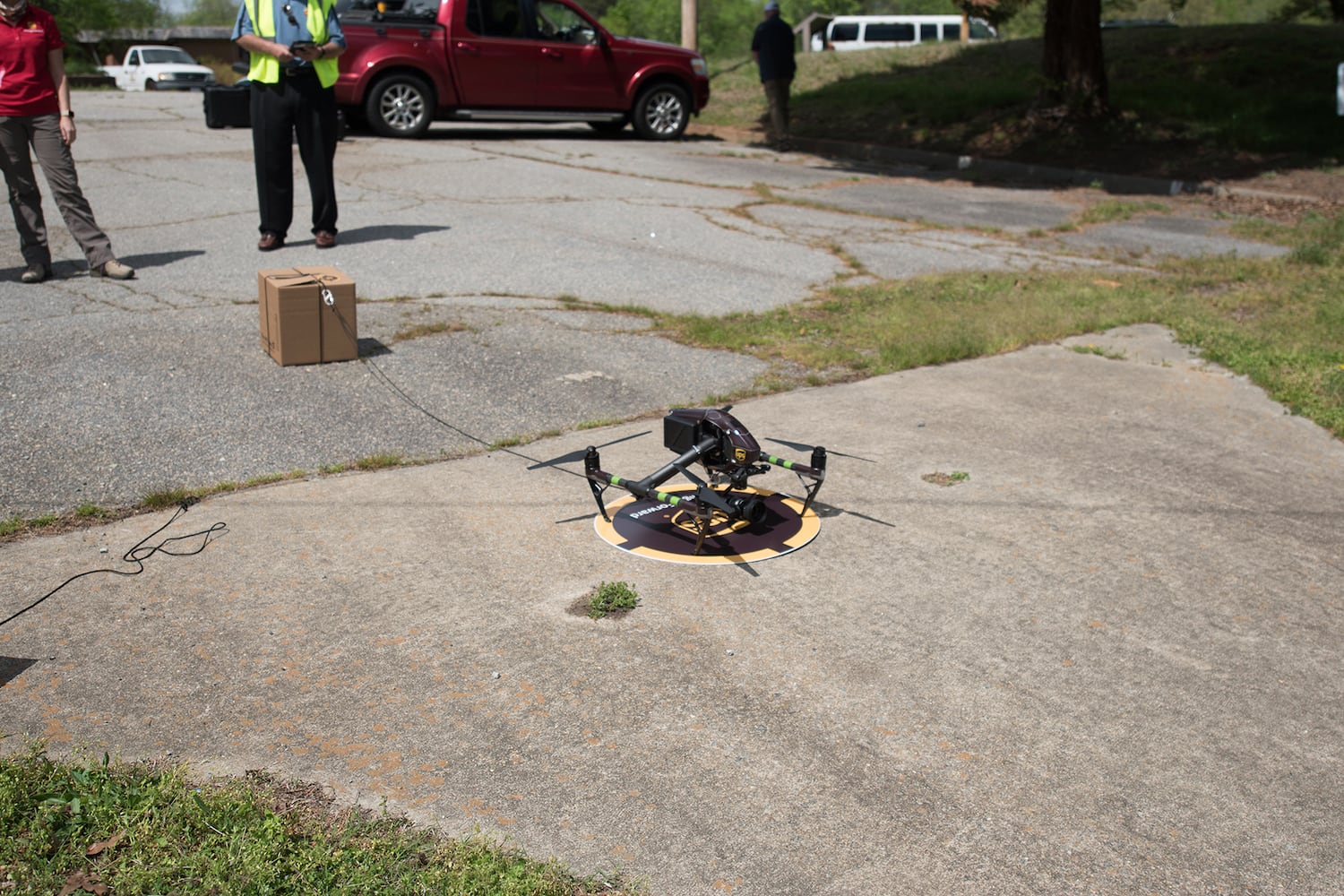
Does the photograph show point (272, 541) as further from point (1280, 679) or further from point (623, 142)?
point (623, 142)

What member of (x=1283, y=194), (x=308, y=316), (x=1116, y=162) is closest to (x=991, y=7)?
(x=1116, y=162)

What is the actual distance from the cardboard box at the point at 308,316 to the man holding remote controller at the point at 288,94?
2.55 m

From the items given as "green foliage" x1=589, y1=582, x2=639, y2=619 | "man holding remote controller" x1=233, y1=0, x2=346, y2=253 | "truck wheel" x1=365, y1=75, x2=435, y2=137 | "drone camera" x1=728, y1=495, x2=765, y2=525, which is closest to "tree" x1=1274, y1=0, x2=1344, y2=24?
"truck wheel" x1=365, y1=75, x2=435, y2=137

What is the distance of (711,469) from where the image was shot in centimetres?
425

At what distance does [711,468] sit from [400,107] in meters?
12.9

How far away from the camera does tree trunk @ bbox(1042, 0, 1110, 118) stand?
15953 millimetres

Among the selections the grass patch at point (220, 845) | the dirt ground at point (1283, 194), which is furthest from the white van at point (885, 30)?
the grass patch at point (220, 845)

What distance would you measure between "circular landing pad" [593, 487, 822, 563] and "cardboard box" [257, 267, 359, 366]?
230cm

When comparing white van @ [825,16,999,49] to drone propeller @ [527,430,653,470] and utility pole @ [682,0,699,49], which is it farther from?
drone propeller @ [527,430,653,470]

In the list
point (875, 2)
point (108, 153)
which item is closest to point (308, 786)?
point (108, 153)

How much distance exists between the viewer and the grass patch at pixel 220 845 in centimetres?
246

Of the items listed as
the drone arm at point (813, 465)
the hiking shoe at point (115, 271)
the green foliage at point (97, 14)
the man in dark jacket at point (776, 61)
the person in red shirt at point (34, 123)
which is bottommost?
the drone arm at point (813, 465)

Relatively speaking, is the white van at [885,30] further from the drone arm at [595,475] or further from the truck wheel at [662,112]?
the drone arm at [595,475]

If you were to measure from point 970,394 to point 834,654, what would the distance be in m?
3.03
